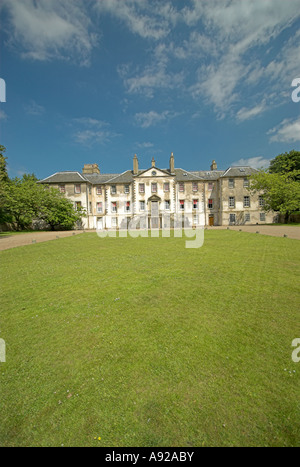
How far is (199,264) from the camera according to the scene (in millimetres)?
8047

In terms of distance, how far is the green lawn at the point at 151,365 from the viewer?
2010 mm

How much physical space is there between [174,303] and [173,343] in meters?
1.43

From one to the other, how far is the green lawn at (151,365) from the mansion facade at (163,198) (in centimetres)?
3167

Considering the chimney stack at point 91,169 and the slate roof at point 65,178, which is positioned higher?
the chimney stack at point 91,169

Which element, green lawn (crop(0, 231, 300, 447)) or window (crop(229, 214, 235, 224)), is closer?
green lawn (crop(0, 231, 300, 447))

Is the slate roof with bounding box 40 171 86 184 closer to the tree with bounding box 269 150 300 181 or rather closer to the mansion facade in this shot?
the mansion facade

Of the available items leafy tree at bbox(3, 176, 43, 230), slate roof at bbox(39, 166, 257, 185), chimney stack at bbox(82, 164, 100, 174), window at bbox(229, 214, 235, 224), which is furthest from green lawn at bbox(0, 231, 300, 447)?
chimney stack at bbox(82, 164, 100, 174)

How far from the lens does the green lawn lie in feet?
6.59

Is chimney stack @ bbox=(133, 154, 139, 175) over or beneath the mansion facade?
over

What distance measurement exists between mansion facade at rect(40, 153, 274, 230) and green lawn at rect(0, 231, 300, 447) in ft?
104

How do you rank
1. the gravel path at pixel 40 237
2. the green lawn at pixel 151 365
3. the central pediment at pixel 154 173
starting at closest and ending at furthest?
the green lawn at pixel 151 365
the gravel path at pixel 40 237
the central pediment at pixel 154 173

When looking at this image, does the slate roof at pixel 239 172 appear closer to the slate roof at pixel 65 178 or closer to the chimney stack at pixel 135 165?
the chimney stack at pixel 135 165

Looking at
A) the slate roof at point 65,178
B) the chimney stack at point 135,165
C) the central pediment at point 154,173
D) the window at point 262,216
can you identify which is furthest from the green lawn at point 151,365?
the window at point 262,216
